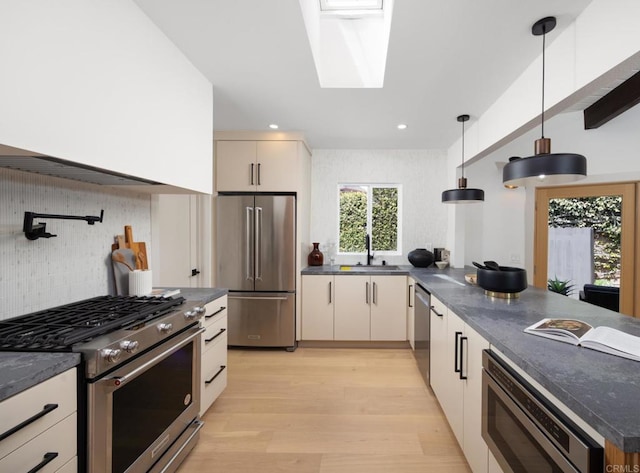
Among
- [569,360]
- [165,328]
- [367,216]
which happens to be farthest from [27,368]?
[367,216]

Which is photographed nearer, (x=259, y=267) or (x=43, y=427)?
(x=43, y=427)

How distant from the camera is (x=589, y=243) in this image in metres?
3.69

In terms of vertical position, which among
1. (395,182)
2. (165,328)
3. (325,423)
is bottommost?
(325,423)

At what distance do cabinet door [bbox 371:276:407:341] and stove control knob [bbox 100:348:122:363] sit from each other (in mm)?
2718

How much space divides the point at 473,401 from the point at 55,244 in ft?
7.67

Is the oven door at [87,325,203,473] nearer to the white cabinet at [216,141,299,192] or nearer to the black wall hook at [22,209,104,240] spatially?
the black wall hook at [22,209,104,240]

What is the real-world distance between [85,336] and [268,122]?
251 cm

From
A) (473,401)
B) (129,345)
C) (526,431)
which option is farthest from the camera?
(473,401)

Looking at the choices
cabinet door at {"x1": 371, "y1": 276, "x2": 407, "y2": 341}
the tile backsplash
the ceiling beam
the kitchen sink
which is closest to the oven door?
the tile backsplash

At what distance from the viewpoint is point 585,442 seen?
78 cm

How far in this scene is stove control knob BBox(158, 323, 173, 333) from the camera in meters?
1.42

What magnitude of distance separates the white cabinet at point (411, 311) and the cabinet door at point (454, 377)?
3.67 feet

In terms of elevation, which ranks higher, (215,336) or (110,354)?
(110,354)

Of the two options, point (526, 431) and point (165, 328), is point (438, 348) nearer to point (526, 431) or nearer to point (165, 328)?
point (526, 431)
